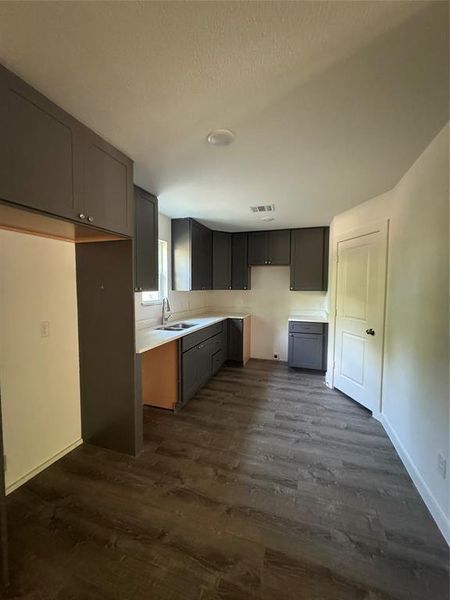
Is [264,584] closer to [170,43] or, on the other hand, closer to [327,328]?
[170,43]

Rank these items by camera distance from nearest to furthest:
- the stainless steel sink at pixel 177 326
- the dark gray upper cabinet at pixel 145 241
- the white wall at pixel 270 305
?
1. the dark gray upper cabinet at pixel 145 241
2. the stainless steel sink at pixel 177 326
3. the white wall at pixel 270 305

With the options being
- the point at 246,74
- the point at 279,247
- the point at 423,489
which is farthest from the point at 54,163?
the point at 279,247

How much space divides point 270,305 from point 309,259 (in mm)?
1155

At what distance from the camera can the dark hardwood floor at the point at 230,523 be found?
48.5 inches

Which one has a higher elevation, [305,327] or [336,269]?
[336,269]

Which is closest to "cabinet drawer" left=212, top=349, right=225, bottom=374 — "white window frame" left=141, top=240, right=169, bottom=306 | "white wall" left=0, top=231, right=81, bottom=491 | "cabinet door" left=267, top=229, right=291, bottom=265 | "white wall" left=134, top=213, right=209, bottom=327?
"white wall" left=134, top=213, right=209, bottom=327

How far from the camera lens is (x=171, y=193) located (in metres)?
2.76

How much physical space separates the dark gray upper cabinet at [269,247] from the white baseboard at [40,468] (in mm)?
3637

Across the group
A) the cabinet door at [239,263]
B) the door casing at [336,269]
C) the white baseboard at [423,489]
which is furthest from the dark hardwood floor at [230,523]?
the cabinet door at [239,263]

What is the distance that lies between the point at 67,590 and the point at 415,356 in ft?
8.39

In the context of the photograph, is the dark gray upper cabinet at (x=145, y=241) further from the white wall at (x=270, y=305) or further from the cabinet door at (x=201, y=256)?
the white wall at (x=270, y=305)

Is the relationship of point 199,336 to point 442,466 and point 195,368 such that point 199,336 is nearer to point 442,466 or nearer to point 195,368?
point 195,368

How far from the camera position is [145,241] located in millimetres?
2604

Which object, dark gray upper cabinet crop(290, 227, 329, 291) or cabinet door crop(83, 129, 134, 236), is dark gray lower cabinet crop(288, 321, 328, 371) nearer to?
dark gray upper cabinet crop(290, 227, 329, 291)
